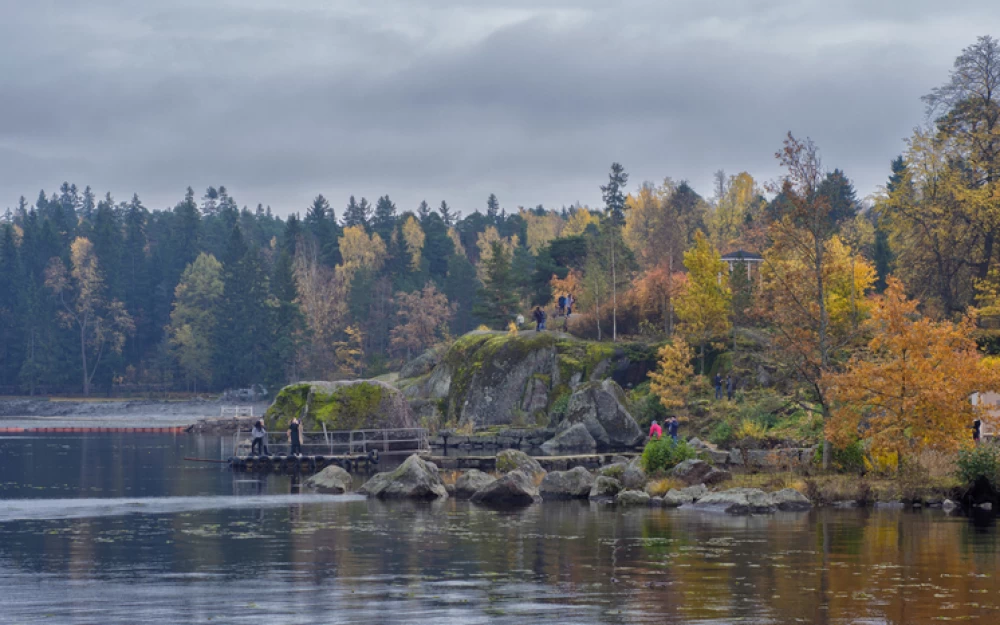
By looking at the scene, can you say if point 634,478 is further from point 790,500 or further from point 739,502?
point 790,500

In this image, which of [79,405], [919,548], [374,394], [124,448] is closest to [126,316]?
[79,405]

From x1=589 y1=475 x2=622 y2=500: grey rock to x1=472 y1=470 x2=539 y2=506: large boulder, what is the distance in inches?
85.7

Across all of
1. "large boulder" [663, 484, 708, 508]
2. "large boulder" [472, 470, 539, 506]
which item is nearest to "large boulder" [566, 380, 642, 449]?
"large boulder" [472, 470, 539, 506]

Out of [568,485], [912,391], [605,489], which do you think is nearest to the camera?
[912,391]

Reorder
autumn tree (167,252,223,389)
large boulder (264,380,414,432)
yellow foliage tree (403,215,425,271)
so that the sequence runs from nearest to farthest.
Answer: large boulder (264,380,414,432)
autumn tree (167,252,223,389)
yellow foliage tree (403,215,425,271)

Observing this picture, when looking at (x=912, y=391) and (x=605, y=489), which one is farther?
(x=605, y=489)

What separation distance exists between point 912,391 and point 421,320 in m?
95.7

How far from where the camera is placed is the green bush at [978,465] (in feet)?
114

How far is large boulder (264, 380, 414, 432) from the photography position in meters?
61.8

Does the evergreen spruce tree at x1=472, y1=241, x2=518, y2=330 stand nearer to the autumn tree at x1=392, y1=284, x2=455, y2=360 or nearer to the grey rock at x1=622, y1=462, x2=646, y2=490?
the autumn tree at x1=392, y1=284, x2=455, y2=360

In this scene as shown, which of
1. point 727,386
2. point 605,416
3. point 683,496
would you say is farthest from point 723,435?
point 683,496

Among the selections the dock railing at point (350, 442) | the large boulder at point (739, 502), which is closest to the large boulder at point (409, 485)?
the large boulder at point (739, 502)

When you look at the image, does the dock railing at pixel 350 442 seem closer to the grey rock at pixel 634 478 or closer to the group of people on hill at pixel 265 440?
the group of people on hill at pixel 265 440

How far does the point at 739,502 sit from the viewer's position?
35375 millimetres
